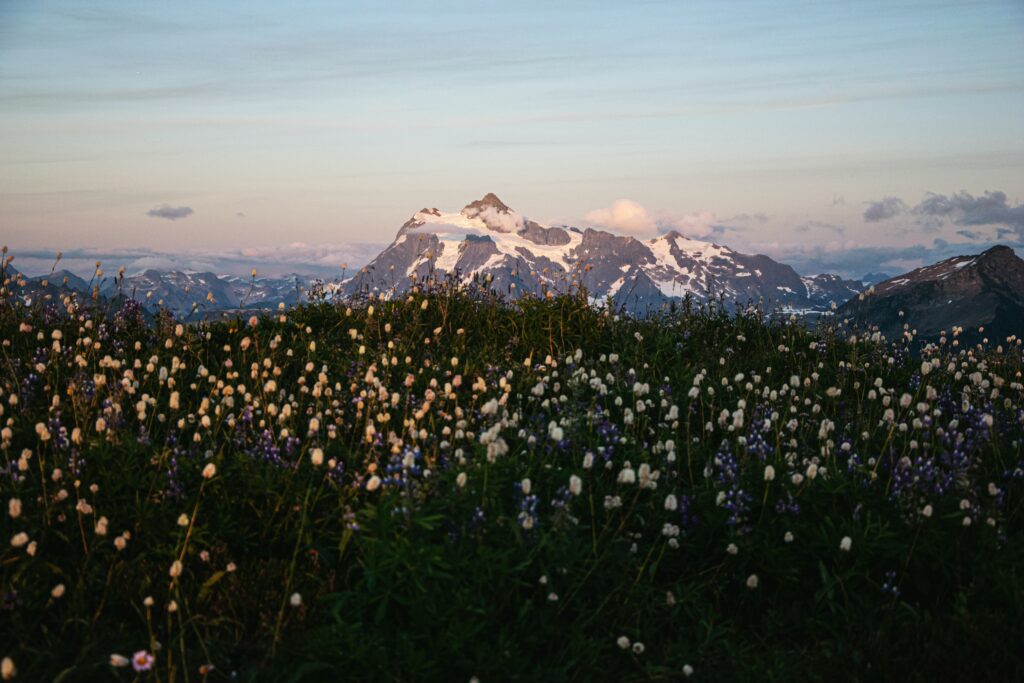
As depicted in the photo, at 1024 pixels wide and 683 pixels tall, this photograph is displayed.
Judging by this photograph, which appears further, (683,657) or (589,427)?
(589,427)

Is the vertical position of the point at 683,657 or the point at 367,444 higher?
the point at 367,444

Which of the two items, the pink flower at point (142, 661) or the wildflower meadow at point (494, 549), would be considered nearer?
the pink flower at point (142, 661)

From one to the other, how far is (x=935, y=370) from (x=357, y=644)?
803 cm

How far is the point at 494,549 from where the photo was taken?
181 inches

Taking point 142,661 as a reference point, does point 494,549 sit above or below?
above

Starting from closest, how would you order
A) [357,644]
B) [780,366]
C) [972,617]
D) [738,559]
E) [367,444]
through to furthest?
[357,644]
[972,617]
[738,559]
[367,444]
[780,366]

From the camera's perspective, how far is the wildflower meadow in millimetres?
4066

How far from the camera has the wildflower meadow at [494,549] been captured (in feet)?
13.3

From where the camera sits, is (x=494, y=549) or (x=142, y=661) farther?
(x=494, y=549)

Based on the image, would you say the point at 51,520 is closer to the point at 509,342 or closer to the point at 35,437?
the point at 35,437

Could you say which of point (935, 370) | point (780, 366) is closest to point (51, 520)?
point (780, 366)

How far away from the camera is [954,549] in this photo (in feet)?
16.1

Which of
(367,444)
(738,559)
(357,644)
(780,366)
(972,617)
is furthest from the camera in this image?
(780,366)

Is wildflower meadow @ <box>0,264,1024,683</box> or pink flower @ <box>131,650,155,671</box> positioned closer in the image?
pink flower @ <box>131,650,155,671</box>
